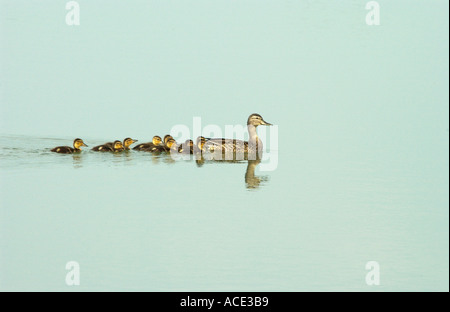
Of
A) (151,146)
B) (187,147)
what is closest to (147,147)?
(151,146)

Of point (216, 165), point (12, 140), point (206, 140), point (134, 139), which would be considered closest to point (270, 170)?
point (216, 165)

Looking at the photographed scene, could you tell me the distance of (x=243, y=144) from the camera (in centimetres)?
1177

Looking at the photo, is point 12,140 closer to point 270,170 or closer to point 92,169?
point 92,169

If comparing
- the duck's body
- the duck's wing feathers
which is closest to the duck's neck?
the duck's body

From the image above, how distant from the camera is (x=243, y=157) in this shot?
37.8 feet

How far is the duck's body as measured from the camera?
1153 cm

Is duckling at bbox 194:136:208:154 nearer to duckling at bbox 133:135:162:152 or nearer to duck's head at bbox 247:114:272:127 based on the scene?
duckling at bbox 133:135:162:152

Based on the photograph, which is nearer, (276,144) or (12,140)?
(12,140)

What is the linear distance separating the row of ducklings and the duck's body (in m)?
0.15

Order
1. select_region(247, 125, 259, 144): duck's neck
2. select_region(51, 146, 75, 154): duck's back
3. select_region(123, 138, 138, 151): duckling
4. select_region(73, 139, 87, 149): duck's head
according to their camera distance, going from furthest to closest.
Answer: select_region(247, 125, 259, 144): duck's neck, select_region(123, 138, 138, 151): duckling, select_region(73, 139, 87, 149): duck's head, select_region(51, 146, 75, 154): duck's back

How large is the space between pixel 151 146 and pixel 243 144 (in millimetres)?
1326

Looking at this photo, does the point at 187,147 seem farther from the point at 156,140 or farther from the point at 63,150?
the point at 63,150

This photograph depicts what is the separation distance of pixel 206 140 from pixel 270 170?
1.69m

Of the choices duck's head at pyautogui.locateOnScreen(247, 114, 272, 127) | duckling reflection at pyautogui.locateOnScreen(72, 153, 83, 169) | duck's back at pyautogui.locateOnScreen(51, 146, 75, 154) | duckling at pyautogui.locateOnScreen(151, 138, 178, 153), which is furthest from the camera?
duck's head at pyautogui.locateOnScreen(247, 114, 272, 127)
